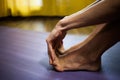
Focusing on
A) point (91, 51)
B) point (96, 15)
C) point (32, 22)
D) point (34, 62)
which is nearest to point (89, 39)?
point (91, 51)

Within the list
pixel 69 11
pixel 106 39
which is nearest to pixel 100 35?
pixel 106 39

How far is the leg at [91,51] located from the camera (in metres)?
1.33

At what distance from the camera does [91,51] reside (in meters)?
1.38

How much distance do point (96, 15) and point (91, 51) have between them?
0.89ft

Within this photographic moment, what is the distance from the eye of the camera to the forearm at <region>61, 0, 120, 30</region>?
1169 millimetres

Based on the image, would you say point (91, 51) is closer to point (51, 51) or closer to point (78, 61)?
point (78, 61)

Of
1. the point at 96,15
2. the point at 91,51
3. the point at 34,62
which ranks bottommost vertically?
the point at 34,62

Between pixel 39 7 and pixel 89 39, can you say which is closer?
Result: pixel 89 39

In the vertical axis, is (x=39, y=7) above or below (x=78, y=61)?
above

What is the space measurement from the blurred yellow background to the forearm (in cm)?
209

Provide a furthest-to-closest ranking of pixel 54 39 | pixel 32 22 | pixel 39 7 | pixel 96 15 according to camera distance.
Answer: pixel 39 7
pixel 32 22
pixel 54 39
pixel 96 15

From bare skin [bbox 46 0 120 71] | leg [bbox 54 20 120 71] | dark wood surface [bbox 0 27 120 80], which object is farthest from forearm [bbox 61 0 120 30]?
dark wood surface [bbox 0 27 120 80]

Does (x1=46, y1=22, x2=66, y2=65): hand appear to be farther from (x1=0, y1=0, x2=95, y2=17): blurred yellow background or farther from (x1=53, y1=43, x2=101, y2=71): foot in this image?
(x1=0, y1=0, x2=95, y2=17): blurred yellow background

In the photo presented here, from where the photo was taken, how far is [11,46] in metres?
1.92
